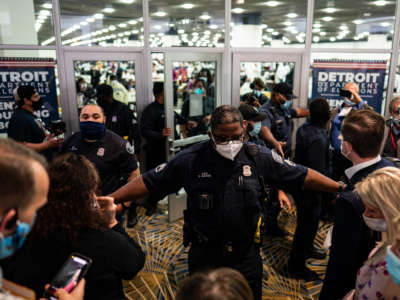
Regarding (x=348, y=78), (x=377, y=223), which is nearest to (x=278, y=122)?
(x=348, y=78)

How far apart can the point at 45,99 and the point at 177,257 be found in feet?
7.66

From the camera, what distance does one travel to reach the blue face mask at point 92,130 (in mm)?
2676

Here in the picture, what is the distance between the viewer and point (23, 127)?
3.22 meters

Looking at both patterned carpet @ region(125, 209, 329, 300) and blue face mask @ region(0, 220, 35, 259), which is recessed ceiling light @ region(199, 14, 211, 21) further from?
blue face mask @ region(0, 220, 35, 259)

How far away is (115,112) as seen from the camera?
164 inches

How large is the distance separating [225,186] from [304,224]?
1.51 m

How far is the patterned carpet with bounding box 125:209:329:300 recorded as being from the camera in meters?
2.87

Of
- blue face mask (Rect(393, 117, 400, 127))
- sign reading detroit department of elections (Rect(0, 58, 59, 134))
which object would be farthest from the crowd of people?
sign reading detroit department of elections (Rect(0, 58, 59, 134))

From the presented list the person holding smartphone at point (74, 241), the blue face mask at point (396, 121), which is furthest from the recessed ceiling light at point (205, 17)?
the person holding smartphone at point (74, 241)

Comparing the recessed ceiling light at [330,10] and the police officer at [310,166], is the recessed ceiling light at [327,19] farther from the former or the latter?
the police officer at [310,166]

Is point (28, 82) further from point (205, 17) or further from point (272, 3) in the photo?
point (272, 3)

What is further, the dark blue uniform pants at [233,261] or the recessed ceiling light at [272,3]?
the recessed ceiling light at [272,3]

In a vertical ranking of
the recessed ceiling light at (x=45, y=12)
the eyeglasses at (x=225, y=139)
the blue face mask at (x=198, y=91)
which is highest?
the recessed ceiling light at (x=45, y=12)

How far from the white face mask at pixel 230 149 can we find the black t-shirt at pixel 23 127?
2.20 meters
